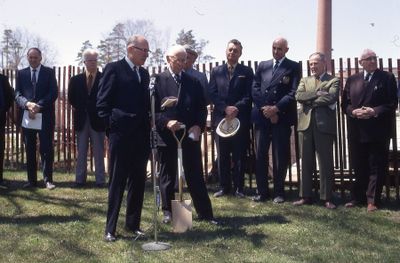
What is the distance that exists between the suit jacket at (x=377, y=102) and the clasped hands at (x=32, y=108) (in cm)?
494

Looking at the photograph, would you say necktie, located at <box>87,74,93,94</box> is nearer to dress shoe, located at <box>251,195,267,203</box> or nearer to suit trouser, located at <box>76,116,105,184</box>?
suit trouser, located at <box>76,116,105,184</box>

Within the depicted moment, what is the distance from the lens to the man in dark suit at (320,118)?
718 cm

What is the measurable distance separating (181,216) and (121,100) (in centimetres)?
152

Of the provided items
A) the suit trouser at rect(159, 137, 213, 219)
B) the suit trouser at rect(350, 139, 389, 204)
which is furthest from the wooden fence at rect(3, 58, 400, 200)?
the suit trouser at rect(159, 137, 213, 219)

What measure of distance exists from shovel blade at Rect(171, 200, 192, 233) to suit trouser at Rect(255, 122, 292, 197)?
2019 millimetres

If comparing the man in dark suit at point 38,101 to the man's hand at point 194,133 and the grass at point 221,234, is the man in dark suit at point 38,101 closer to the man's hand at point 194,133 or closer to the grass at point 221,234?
the grass at point 221,234

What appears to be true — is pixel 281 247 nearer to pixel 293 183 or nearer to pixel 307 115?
pixel 307 115

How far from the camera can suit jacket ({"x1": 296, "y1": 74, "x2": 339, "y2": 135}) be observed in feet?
23.5

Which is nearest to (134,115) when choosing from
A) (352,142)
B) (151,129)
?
(151,129)

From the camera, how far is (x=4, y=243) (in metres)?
5.51

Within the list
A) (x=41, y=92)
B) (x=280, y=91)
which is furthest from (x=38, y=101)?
(x=280, y=91)

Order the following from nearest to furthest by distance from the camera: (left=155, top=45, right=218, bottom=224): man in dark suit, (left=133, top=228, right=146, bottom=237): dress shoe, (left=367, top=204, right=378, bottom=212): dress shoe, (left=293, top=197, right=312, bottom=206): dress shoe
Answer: (left=133, top=228, right=146, bottom=237): dress shoe → (left=155, top=45, right=218, bottom=224): man in dark suit → (left=367, top=204, right=378, bottom=212): dress shoe → (left=293, top=197, right=312, bottom=206): dress shoe

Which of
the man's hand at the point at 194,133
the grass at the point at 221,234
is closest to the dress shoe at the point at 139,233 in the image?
the grass at the point at 221,234

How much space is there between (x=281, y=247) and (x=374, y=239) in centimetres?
112
